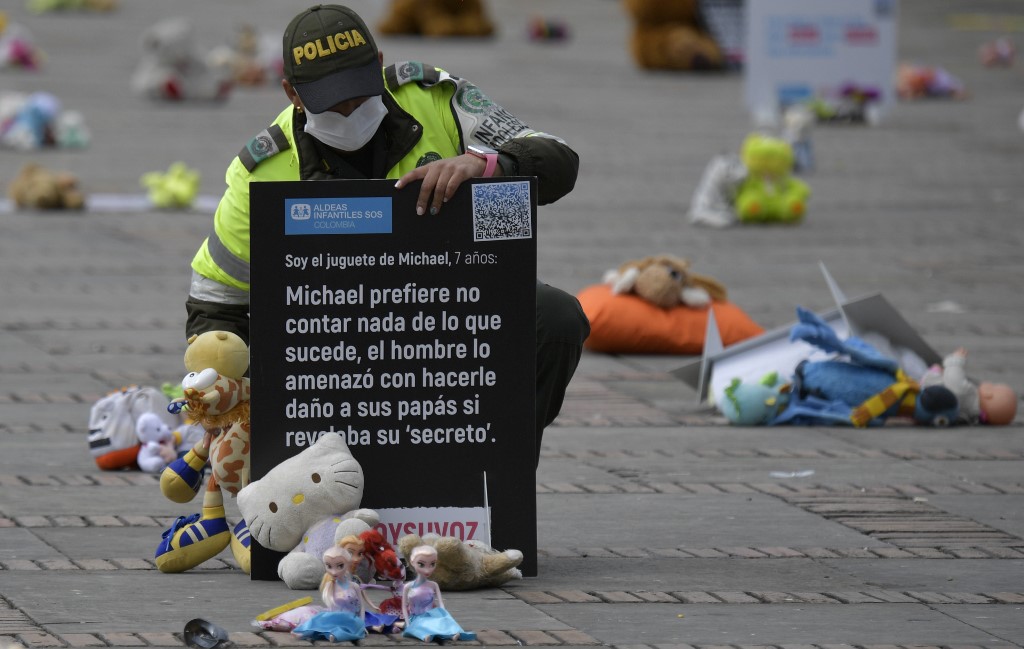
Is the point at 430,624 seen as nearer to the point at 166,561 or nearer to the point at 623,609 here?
the point at 623,609

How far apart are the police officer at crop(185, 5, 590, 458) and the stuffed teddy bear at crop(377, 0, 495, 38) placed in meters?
24.5

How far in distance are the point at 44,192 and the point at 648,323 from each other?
239 inches

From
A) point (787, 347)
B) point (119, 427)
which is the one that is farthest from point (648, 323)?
point (119, 427)

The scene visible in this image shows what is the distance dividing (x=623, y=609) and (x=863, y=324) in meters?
2.95

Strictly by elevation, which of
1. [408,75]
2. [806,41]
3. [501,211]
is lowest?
[501,211]

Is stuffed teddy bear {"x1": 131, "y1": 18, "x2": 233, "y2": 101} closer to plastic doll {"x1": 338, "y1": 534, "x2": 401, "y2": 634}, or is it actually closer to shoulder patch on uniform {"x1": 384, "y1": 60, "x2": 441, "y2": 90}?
shoulder patch on uniform {"x1": 384, "y1": 60, "x2": 441, "y2": 90}

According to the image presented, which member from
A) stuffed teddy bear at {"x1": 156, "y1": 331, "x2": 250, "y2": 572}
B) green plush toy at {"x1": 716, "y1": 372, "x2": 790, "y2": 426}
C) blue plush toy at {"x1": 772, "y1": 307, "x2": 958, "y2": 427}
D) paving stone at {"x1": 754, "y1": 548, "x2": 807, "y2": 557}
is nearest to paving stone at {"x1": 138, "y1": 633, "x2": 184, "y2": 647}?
stuffed teddy bear at {"x1": 156, "y1": 331, "x2": 250, "y2": 572}

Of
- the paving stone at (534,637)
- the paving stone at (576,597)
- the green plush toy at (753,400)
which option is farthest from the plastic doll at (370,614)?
the green plush toy at (753,400)

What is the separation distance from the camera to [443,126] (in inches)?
184

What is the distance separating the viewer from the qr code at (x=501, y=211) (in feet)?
14.3

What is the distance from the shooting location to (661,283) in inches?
314

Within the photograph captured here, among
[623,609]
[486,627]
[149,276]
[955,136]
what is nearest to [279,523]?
[486,627]

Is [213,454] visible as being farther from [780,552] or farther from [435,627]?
[780,552]

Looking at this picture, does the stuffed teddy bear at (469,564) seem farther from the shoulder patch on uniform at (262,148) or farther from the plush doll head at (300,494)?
the shoulder patch on uniform at (262,148)
